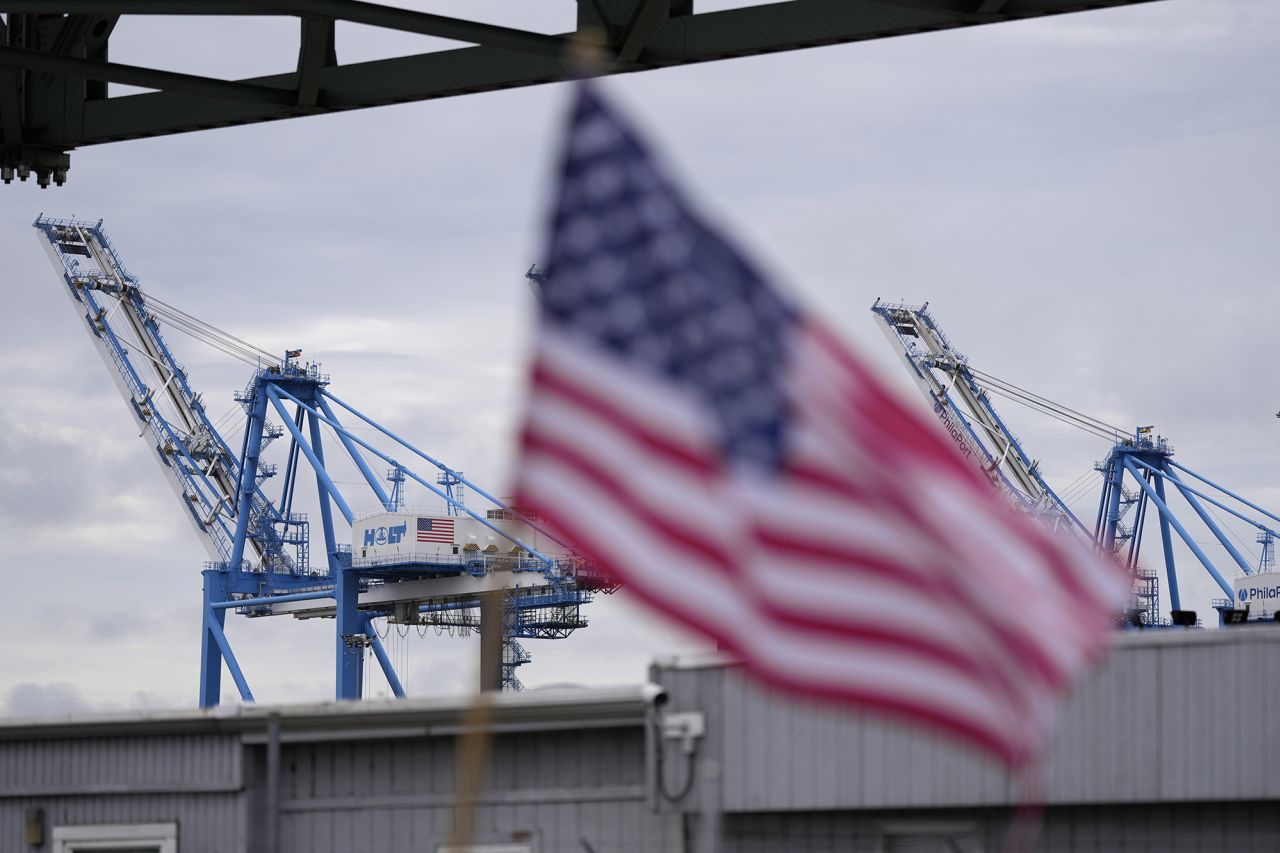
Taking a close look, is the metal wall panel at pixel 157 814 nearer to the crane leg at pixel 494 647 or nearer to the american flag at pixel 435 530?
the crane leg at pixel 494 647

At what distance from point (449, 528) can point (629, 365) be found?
5864 centimetres

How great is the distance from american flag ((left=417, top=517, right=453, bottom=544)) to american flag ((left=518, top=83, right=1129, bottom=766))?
5773cm

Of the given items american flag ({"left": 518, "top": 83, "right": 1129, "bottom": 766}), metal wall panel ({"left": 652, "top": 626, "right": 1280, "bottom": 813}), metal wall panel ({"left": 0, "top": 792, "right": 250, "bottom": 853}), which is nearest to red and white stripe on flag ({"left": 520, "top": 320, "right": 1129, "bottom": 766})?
american flag ({"left": 518, "top": 83, "right": 1129, "bottom": 766})

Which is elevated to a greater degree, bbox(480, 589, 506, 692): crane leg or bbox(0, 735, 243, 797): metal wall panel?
bbox(480, 589, 506, 692): crane leg

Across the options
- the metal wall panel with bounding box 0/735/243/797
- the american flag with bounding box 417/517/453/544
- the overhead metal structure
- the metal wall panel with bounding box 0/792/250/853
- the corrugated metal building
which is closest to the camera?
the overhead metal structure

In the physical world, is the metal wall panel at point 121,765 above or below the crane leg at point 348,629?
below

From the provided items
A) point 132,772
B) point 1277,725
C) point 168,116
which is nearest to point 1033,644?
point 1277,725

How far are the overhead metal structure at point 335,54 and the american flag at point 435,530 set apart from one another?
50204 millimetres

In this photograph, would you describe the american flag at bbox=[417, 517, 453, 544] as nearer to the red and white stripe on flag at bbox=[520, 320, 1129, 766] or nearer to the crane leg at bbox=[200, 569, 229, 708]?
the crane leg at bbox=[200, 569, 229, 708]

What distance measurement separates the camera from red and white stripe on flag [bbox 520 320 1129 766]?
19.9ft

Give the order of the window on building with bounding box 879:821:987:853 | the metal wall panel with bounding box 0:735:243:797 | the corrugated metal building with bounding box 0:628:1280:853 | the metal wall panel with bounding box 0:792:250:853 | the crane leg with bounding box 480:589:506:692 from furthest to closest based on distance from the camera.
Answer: the metal wall panel with bounding box 0:735:243:797, the metal wall panel with bounding box 0:792:250:853, the window on building with bounding box 879:821:987:853, the corrugated metal building with bounding box 0:628:1280:853, the crane leg with bounding box 480:589:506:692

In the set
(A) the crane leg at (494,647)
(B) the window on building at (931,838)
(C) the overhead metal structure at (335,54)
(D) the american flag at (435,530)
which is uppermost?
(D) the american flag at (435,530)

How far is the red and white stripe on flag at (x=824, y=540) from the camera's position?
6.07m

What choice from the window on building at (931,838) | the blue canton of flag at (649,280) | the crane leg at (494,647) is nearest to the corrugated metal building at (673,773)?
the window on building at (931,838)
